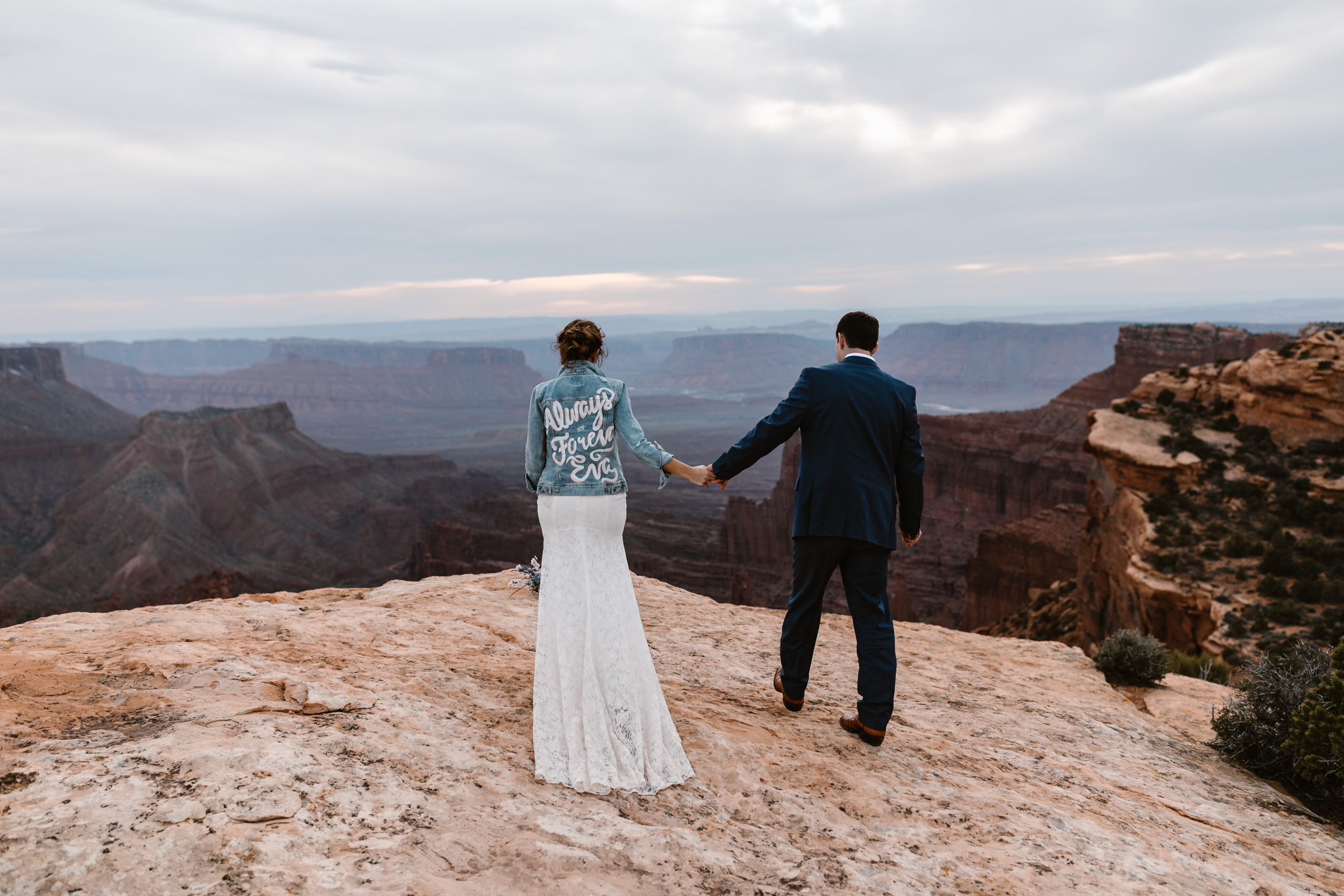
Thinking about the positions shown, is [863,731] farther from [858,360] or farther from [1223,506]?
[1223,506]

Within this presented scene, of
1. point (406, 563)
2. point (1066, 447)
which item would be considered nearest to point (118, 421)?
point (406, 563)

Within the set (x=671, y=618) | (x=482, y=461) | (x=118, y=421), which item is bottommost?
(x=482, y=461)

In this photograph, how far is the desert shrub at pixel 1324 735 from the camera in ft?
14.9

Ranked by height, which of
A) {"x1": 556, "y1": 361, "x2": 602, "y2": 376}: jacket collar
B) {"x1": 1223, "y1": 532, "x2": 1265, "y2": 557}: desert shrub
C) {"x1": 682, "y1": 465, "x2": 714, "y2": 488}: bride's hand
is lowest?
{"x1": 1223, "y1": 532, "x2": 1265, "y2": 557}: desert shrub

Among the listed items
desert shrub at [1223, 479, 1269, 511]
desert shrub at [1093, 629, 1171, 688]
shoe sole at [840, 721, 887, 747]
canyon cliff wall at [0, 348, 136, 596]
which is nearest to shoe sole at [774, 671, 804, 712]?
shoe sole at [840, 721, 887, 747]

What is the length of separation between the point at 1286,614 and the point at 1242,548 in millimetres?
3766

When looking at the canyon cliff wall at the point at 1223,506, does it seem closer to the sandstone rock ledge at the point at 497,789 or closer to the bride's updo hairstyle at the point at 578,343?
the sandstone rock ledge at the point at 497,789

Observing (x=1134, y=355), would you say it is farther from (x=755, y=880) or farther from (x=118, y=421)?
(x=118, y=421)

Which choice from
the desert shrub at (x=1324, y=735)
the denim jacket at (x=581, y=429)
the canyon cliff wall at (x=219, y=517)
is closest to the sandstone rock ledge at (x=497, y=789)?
the desert shrub at (x=1324, y=735)

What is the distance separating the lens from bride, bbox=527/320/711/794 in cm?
385

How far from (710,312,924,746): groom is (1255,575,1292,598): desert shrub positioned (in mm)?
17323

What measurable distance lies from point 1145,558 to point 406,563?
65.7 metres

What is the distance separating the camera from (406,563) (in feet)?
234

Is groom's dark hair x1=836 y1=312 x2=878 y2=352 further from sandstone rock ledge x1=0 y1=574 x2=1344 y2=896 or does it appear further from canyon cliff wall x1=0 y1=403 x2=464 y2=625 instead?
canyon cliff wall x1=0 y1=403 x2=464 y2=625
